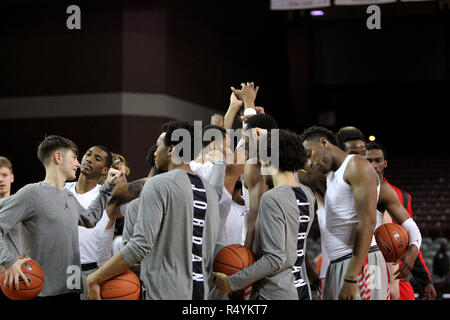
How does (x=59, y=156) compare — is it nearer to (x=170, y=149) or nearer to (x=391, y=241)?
(x=170, y=149)

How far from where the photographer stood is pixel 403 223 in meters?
4.12

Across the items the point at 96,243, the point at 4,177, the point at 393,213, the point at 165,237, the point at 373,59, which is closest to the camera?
the point at 165,237

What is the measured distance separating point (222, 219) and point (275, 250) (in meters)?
0.94

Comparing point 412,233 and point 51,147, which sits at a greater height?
point 51,147

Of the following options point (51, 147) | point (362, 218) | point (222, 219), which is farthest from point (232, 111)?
point (362, 218)

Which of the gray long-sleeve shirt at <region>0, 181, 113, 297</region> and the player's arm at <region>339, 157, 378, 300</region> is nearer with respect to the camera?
the player's arm at <region>339, 157, 378, 300</region>

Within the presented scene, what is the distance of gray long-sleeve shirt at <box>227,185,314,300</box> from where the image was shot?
301 centimetres

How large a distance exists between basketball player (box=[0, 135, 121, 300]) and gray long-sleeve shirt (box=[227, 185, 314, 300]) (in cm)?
120

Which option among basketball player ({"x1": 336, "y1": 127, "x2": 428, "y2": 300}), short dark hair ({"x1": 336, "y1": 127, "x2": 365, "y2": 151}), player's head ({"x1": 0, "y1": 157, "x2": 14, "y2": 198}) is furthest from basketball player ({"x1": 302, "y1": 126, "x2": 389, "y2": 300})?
player's head ({"x1": 0, "y1": 157, "x2": 14, "y2": 198})

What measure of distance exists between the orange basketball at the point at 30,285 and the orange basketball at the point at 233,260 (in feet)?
3.45

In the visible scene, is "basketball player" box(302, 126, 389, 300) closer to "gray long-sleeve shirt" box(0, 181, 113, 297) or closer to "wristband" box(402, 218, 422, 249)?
"wristband" box(402, 218, 422, 249)

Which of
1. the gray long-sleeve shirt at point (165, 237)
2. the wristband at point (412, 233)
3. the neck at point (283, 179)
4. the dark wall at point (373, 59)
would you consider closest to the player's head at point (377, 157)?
the wristband at point (412, 233)

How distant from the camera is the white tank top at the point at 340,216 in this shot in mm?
3580


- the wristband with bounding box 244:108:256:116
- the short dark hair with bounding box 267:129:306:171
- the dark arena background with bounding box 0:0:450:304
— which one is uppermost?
the dark arena background with bounding box 0:0:450:304
